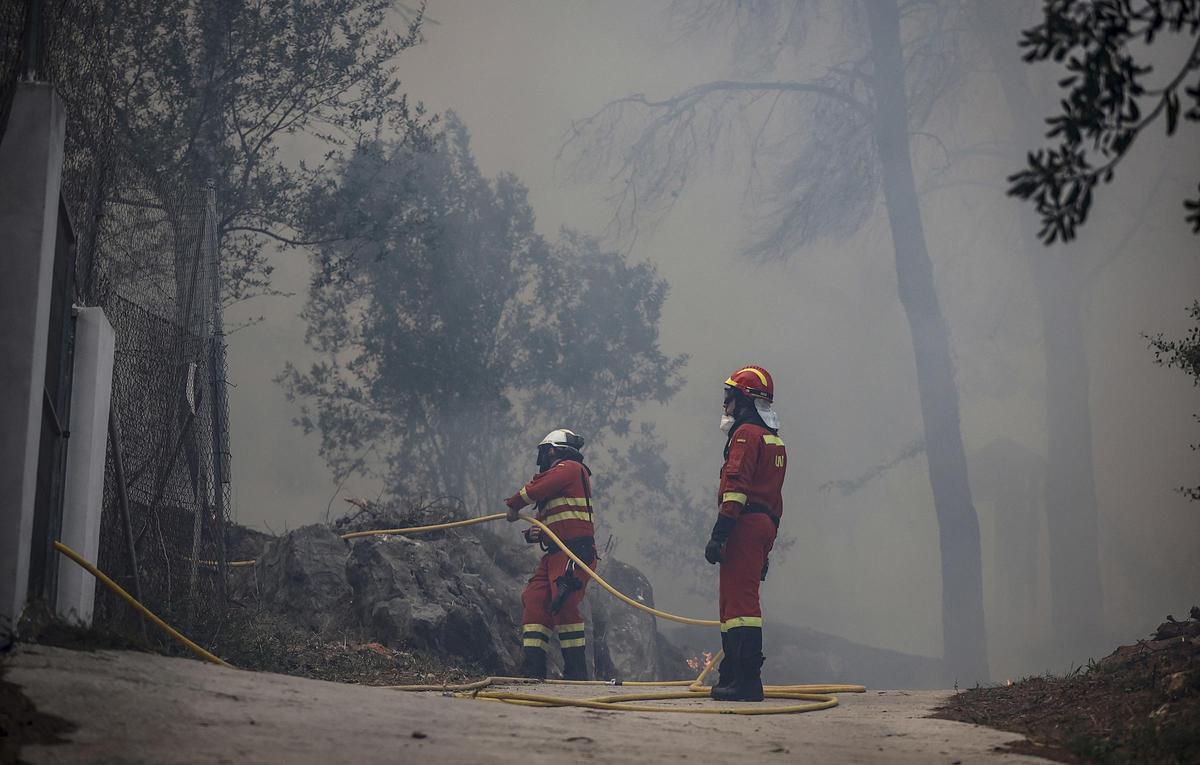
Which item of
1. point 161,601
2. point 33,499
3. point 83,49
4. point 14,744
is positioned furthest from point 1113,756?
point 83,49

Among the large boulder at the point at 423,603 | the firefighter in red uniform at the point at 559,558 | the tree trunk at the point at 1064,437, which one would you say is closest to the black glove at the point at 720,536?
the firefighter in red uniform at the point at 559,558

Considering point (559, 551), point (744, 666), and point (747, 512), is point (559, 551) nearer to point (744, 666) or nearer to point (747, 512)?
point (747, 512)

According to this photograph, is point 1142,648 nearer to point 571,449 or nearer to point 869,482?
point 571,449

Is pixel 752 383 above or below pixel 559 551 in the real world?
above

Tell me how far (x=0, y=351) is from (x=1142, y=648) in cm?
615

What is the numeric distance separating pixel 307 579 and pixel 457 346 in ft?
34.4

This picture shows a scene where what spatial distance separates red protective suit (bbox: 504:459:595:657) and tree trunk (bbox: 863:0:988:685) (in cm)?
1177

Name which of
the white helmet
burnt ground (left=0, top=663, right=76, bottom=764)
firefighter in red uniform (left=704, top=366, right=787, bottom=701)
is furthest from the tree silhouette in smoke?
burnt ground (left=0, top=663, right=76, bottom=764)

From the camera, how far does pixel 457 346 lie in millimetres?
19828

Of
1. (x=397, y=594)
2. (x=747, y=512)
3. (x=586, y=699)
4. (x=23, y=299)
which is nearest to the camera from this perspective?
(x=23, y=299)

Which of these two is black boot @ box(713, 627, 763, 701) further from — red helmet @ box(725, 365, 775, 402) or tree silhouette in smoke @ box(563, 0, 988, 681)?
tree silhouette in smoke @ box(563, 0, 988, 681)

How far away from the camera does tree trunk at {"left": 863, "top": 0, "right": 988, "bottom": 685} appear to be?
1888cm

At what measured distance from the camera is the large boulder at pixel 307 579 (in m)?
9.49

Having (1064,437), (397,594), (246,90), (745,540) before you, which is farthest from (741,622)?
(1064,437)
